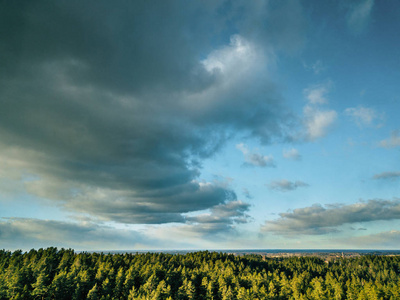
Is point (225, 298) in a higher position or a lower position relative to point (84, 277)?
lower

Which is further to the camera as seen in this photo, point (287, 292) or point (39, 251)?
point (39, 251)

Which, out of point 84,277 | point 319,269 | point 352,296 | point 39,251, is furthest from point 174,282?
point 319,269

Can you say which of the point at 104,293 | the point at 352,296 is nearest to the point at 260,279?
the point at 352,296

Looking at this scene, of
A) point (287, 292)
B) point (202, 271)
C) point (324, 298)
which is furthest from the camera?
point (202, 271)

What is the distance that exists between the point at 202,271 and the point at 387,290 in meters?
91.3

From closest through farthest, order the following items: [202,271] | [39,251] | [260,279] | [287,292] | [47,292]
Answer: [47,292] → [287,292] → [260,279] → [202,271] → [39,251]

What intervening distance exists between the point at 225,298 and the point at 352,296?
5685 cm

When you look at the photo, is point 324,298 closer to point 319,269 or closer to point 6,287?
point 319,269

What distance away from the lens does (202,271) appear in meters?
135

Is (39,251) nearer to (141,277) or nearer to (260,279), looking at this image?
(141,277)

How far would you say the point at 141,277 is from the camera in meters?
116

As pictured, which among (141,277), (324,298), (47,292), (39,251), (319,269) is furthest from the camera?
(319,269)

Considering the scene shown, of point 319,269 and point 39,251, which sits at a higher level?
point 39,251

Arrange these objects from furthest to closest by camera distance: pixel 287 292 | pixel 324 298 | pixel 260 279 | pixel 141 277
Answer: pixel 260 279 → pixel 141 277 → pixel 287 292 → pixel 324 298
